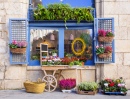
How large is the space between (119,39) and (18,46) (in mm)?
3385

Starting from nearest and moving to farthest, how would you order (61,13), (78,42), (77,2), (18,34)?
(18,34) → (61,13) → (78,42) → (77,2)

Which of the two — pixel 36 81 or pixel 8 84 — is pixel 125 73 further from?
pixel 8 84

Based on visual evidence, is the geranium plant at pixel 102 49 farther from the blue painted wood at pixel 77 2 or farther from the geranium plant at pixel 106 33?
the blue painted wood at pixel 77 2

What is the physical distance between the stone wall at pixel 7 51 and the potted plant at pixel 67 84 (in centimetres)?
141

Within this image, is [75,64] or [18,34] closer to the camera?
[75,64]

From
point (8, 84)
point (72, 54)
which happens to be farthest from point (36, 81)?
point (72, 54)

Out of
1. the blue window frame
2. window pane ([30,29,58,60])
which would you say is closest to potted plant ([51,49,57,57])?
window pane ([30,29,58,60])

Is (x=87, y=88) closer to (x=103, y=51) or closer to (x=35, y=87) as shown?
(x=103, y=51)

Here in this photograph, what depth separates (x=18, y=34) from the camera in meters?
8.62

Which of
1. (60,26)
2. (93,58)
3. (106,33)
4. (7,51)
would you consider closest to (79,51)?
(93,58)

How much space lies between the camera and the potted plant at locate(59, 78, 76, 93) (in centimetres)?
816

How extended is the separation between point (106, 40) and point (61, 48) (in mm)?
1598

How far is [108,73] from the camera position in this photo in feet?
28.6

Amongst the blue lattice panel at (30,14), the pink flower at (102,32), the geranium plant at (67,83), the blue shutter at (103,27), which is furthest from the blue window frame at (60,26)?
the geranium plant at (67,83)
